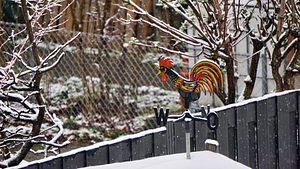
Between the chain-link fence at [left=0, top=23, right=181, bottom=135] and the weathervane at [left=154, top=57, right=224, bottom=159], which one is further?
the chain-link fence at [left=0, top=23, right=181, bottom=135]

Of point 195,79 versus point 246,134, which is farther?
point 246,134

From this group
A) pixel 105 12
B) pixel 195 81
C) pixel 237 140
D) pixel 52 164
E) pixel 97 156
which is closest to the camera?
pixel 52 164

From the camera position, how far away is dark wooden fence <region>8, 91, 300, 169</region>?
3.59 metres

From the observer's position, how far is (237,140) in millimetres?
4281

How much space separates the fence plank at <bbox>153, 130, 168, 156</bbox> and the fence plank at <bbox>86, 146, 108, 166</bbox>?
0.32m

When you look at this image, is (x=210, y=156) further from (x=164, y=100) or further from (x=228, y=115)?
(x=164, y=100)

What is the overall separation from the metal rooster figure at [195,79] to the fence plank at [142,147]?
0.28 metres

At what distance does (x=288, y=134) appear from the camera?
4.70 metres

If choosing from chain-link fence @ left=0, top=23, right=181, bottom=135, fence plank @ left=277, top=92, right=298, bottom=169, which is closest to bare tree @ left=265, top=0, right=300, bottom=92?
fence plank @ left=277, top=92, right=298, bottom=169

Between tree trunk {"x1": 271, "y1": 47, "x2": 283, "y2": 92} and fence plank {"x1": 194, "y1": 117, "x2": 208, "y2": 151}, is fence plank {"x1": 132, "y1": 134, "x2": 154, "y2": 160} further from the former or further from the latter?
tree trunk {"x1": 271, "y1": 47, "x2": 283, "y2": 92}

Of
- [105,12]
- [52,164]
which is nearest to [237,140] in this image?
[52,164]

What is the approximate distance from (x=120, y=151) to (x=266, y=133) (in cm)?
119

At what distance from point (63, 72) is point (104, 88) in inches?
23.0

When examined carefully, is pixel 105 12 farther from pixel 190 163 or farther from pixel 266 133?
pixel 190 163
